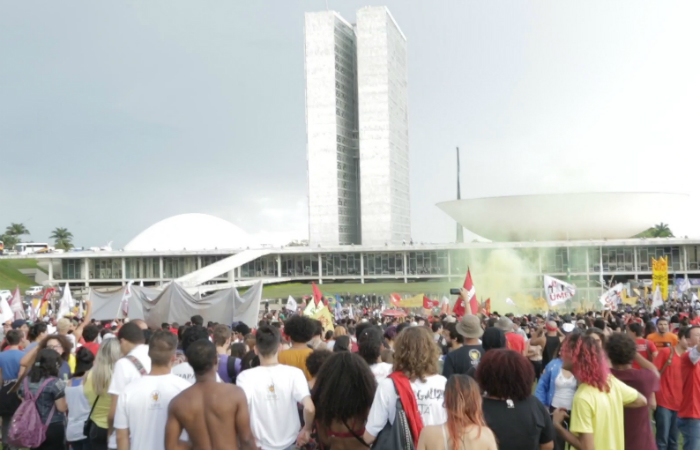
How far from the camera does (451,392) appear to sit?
4.12 metres

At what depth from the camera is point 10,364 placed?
26.8 ft

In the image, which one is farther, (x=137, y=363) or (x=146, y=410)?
(x=137, y=363)

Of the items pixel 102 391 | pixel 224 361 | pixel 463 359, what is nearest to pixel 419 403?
pixel 463 359

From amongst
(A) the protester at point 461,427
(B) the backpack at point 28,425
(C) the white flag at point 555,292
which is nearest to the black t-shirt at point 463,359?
(A) the protester at point 461,427

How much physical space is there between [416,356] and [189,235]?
9927 cm

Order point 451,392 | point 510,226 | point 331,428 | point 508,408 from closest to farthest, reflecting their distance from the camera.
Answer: point 451,392 < point 508,408 < point 331,428 < point 510,226

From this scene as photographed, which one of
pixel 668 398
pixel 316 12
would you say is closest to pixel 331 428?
pixel 668 398

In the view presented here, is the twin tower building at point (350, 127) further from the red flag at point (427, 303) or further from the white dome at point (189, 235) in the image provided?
the red flag at point (427, 303)

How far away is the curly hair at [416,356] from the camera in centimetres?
496

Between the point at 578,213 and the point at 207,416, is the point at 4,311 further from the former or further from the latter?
the point at 578,213

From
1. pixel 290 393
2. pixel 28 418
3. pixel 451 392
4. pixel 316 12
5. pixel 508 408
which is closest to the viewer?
pixel 451 392

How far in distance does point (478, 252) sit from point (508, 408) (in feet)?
216

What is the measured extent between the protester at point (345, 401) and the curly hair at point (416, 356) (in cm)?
26

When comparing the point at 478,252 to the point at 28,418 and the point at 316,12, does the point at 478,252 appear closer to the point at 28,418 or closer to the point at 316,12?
the point at 316,12
